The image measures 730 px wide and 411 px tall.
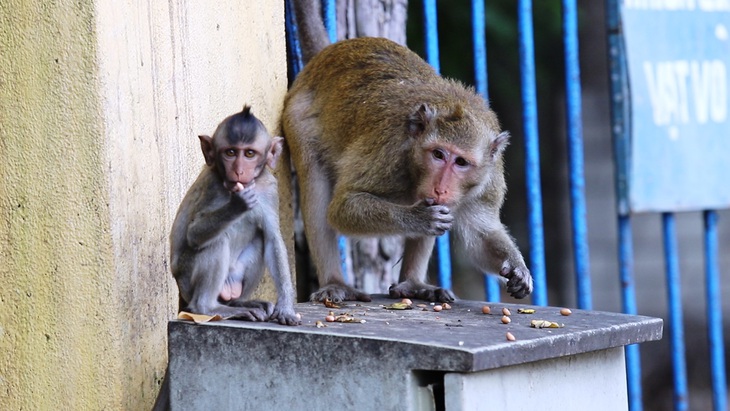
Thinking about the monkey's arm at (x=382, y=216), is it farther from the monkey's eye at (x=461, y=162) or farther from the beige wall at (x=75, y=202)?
the beige wall at (x=75, y=202)

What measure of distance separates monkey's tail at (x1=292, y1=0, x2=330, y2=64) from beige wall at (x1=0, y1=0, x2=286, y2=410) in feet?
4.76

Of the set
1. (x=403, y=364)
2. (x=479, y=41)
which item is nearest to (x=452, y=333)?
(x=403, y=364)

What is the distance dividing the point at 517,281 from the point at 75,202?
1.76 metres

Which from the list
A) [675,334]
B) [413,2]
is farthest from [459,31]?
[675,334]

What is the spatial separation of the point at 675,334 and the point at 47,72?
3443 mm

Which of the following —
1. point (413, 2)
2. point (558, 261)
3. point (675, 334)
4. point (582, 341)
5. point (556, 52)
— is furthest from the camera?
point (558, 261)

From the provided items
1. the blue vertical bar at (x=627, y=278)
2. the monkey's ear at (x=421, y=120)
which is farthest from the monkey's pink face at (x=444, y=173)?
the blue vertical bar at (x=627, y=278)

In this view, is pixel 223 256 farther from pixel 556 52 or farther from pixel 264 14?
Result: pixel 556 52

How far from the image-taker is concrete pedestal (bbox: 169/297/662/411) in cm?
298

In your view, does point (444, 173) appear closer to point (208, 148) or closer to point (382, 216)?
point (382, 216)

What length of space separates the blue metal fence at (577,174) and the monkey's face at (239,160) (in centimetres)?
174

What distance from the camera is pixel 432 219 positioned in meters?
4.16

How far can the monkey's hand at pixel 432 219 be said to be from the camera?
414 centimetres

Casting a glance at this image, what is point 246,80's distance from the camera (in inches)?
175
